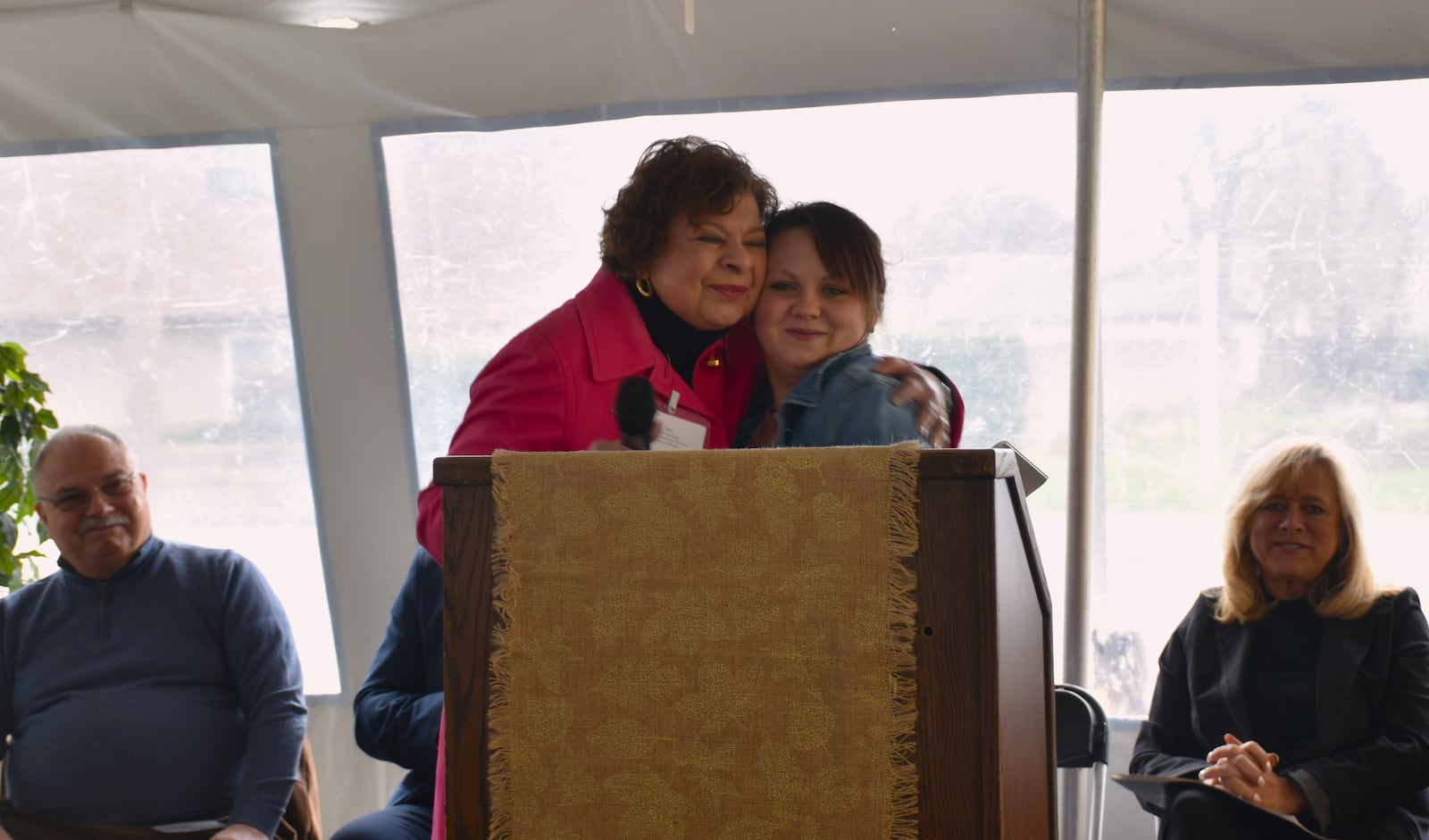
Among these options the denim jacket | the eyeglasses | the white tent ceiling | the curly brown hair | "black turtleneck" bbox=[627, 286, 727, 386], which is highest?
the white tent ceiling

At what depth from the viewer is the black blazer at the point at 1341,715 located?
259cm

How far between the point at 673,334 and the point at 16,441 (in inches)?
95.5

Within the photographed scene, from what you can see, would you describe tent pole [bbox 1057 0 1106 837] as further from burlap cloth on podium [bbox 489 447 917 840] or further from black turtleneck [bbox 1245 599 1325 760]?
burlap cloth on podium [bbox 489 447 917 840]

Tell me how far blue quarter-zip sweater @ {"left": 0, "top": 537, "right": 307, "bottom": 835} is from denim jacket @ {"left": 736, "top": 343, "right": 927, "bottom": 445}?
1.89 meters

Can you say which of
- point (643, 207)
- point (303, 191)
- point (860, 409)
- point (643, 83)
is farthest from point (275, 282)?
point (860, 409)

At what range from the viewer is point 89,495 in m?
3.06

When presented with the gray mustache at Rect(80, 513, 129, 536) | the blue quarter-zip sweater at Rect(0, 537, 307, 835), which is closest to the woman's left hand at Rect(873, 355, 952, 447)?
the blue quarter-zip sweater at Rect(0, 537, 307, 835)

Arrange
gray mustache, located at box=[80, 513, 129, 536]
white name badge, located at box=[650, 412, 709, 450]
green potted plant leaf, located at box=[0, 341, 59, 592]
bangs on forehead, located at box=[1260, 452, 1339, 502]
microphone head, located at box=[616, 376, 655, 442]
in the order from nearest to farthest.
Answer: microphone head, located at box=[616, 376, 655, 442] → white name badge, located at box=[650, 412, 709, 450] → bangs on forehead, located at box=[1260, 452, 1339, 502] → gray mustache, located at box=[80, 513, 129, 536] → green potted plant leaf, located at box=[0, 341, 59, 592]

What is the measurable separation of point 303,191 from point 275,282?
276 millimetres

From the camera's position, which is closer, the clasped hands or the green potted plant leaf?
the clasped hands

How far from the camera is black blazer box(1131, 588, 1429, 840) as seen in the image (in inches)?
102

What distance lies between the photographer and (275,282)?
3479mm

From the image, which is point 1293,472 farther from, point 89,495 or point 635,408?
point 89,495

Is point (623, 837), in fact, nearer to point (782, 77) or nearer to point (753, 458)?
point (753, 458)
